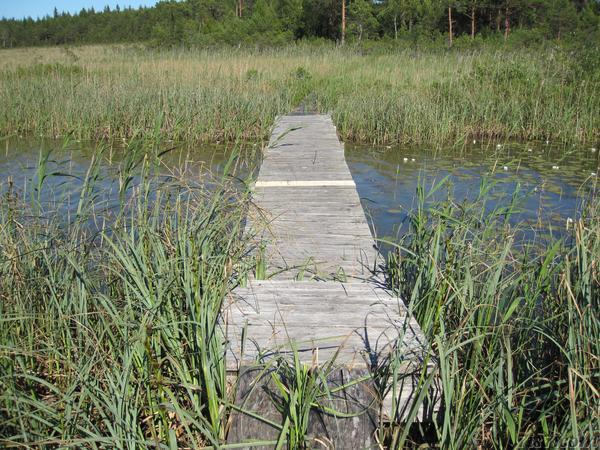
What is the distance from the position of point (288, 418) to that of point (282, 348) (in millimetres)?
324

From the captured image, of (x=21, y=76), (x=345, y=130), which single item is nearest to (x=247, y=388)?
(x=345, y=130)

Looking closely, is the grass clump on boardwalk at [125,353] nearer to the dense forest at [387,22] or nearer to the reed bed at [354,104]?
the reed bed at [354,104]

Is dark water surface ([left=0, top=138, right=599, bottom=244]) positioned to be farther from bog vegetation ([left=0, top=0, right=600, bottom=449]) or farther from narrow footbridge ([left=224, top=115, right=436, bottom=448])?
narrow footbridge ([left=224, top=115, right=436, bottom=448])

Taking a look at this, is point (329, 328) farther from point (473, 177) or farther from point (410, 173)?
point (410, 173)

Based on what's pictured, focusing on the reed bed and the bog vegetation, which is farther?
the reed bed

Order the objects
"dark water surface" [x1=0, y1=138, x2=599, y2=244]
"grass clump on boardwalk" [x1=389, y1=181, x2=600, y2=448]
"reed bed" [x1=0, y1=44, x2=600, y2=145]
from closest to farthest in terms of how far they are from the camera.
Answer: "grass clump on boardwalk" [x1=389, y1=181, x2=600, y2=448]
"dark water surface" [x1=0, y1=138, x2=599, y2=244]
"reed bed" [x1=0, y1=44, x2=600, y2=145]

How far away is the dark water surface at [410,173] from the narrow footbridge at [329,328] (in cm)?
173

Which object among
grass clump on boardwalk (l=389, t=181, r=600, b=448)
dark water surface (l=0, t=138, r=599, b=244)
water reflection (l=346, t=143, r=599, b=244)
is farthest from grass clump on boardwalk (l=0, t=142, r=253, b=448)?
water reflection (l=346, t=143, r=599, b=244)

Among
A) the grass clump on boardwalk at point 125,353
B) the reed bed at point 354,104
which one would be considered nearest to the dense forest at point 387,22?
the reed bed at point 354,104

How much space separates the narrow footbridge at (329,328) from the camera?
1812 millimetres

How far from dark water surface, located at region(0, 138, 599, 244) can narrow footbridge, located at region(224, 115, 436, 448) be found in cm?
173

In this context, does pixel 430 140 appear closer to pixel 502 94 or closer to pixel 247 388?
pixel 502 94

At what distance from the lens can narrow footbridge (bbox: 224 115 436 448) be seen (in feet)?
5.94

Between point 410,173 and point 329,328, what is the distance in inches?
205
